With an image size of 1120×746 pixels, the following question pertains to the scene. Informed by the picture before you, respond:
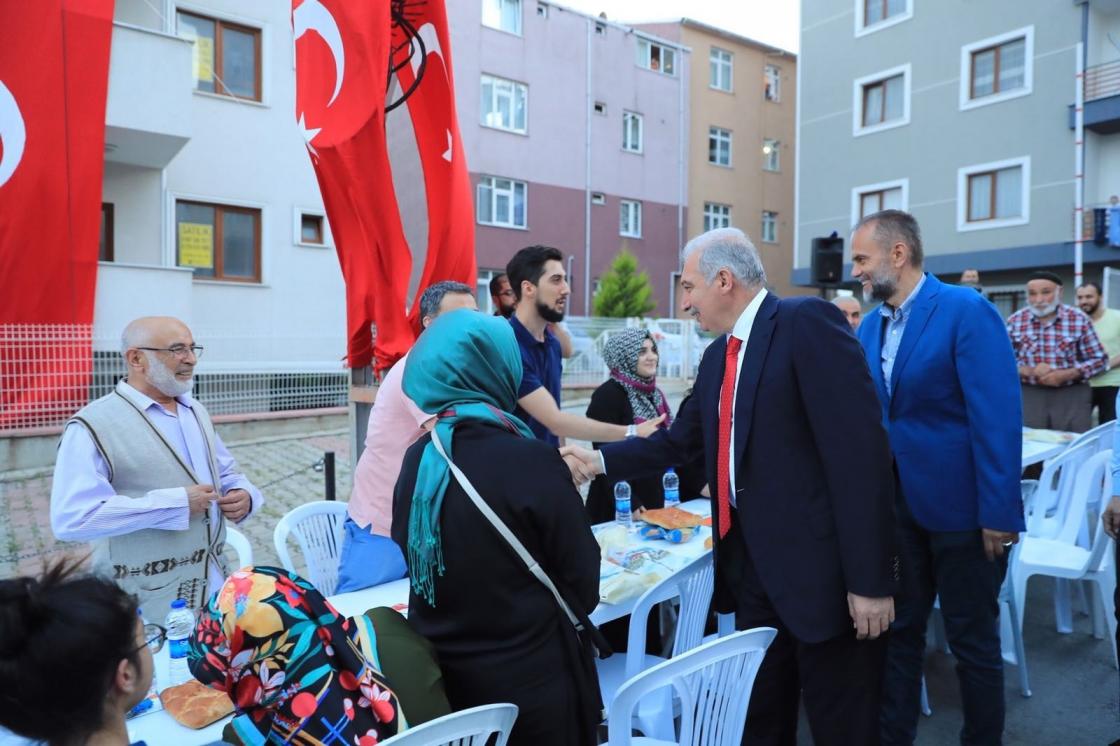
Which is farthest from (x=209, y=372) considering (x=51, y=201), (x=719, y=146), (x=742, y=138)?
(x=742, y=138)

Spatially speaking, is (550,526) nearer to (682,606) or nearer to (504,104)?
(682,606)

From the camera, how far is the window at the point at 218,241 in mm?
12000

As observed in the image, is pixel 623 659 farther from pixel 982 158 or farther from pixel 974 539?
pixel 982 158

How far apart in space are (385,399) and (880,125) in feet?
67.6

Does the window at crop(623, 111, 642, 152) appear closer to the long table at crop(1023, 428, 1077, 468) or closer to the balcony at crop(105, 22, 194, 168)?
the balcony at crop(105, 22, 194, 168)

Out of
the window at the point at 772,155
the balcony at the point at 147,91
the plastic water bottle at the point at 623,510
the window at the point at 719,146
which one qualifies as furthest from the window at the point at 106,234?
the window at the point at 772,155

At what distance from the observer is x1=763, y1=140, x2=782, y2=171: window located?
2725 centimetres

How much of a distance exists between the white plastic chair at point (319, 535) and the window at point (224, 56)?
36.4 ft

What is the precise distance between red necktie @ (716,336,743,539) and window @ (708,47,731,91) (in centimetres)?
2613

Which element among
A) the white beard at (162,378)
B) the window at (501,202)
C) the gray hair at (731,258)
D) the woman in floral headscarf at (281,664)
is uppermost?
the window at (501,202)

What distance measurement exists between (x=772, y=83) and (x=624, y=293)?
12497mm

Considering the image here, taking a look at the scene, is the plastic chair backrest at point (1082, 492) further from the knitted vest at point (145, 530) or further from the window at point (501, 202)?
the window at point (501, 202)

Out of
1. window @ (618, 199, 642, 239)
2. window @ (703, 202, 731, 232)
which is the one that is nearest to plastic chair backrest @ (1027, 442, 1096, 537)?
window @ (618, 199, 642, 239)

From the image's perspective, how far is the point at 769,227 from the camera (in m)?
27.4
